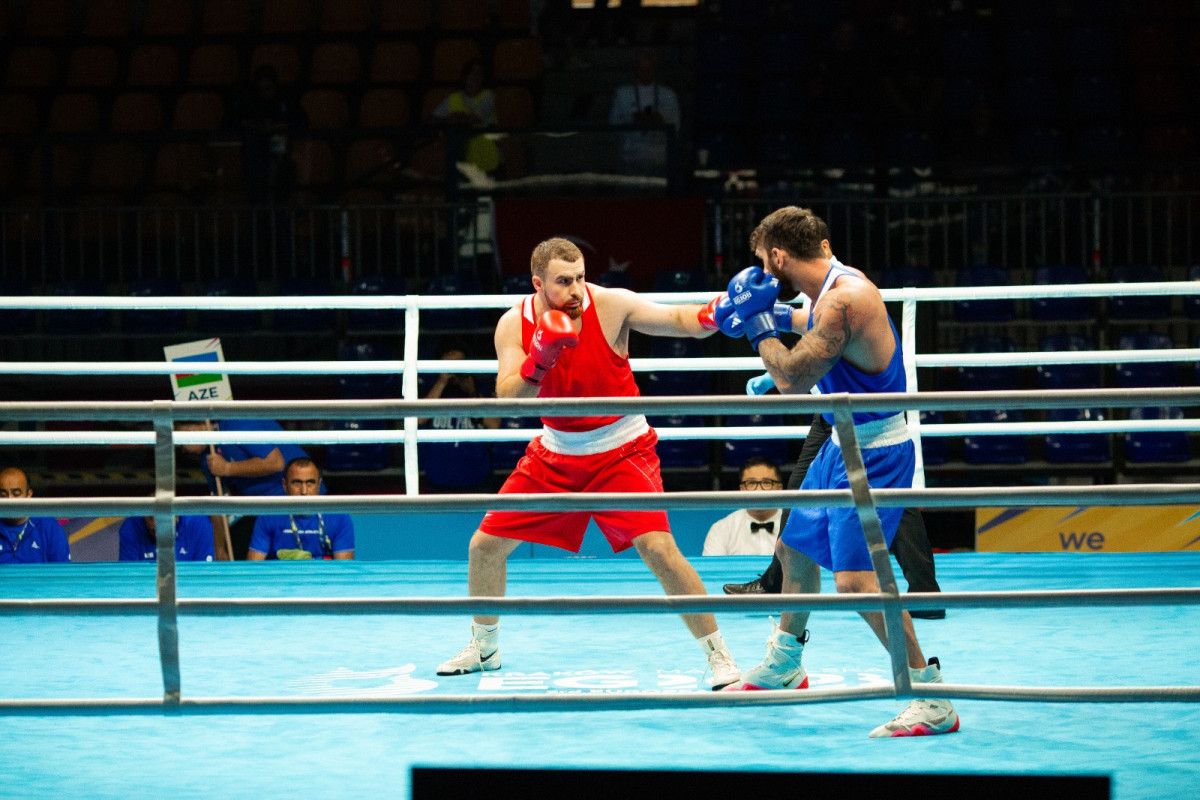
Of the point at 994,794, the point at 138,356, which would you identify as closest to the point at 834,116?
the point at 138,356

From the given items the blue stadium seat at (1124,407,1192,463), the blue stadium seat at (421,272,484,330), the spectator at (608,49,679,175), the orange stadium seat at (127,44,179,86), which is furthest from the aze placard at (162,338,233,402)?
the orange stadium seat at (127,44,179,86)

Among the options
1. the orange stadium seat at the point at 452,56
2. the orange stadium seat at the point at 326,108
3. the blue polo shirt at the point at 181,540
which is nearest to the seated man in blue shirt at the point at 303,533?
the blue polo shirt at the point at 181,540

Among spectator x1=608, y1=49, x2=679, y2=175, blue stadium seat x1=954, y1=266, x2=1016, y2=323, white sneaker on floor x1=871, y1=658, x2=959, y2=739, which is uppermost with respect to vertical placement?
spectator x1=608, y1=49, x2=679, y2=175

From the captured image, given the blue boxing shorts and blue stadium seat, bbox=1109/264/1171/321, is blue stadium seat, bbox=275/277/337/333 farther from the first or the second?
the blue boxing shorts

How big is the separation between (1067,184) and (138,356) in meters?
7.02

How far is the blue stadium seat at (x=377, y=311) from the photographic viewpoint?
9.05 m

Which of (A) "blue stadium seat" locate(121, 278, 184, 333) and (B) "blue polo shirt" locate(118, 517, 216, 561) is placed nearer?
(B) "blue polo shirt" locate(118, 517, 216, 561)

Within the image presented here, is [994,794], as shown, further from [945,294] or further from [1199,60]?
[1199,60]

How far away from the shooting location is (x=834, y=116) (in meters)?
10.8

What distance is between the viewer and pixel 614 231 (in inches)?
353

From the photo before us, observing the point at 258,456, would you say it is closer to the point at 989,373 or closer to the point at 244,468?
the point at 244,468

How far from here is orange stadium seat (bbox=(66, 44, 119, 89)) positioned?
481 inches

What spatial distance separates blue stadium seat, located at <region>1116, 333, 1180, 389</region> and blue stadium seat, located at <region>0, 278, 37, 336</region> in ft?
25.3

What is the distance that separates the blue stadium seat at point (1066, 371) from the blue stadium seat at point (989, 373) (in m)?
0.20
